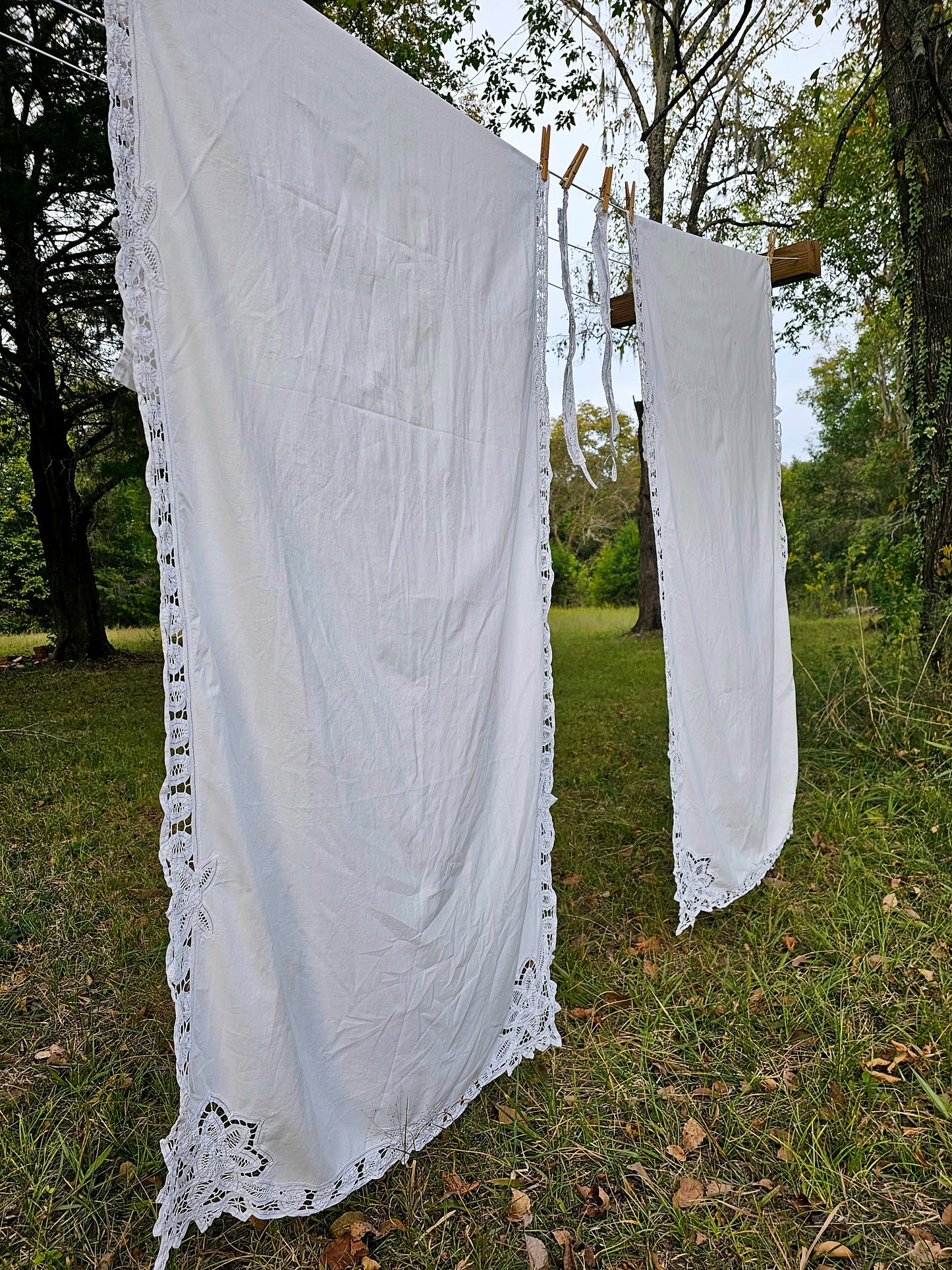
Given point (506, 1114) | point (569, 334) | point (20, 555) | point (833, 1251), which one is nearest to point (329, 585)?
point (569, 334)

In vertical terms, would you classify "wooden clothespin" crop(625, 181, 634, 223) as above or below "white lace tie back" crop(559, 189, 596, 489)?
above

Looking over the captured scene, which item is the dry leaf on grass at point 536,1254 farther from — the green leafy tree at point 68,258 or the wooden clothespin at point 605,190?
the green leafy tree at point 68,258

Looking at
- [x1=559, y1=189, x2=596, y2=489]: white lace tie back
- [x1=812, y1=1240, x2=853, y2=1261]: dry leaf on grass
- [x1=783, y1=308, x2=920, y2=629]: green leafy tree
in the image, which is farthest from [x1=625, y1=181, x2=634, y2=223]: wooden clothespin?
[x1=783, y1=308, x2=920, y2=629]: green leafy tree

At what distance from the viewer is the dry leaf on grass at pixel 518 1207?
4.88ft

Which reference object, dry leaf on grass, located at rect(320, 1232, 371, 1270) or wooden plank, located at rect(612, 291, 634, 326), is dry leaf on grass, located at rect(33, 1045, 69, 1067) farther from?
wooden plank, located at rect(612, 291, 634, 326)

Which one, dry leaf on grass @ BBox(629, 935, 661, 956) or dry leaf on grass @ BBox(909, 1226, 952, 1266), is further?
dry leaf on grass @ BBox(629, 935, 661, 956)

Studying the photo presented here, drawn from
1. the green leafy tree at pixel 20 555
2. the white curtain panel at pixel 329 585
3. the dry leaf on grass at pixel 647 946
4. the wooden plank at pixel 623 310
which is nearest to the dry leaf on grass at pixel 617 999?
the dry leaf on grass at pixel 647 946

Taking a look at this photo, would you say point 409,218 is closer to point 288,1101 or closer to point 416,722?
point 416,722

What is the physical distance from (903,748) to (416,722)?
2731 mm

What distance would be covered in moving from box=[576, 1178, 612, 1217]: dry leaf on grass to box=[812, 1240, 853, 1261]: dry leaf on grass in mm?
391

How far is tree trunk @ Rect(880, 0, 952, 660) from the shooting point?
3406 mm

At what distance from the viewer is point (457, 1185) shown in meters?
1.55

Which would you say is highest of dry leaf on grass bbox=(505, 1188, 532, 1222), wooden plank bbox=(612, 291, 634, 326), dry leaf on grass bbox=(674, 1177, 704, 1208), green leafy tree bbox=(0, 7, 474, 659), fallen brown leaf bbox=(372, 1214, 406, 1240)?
green leafy tree bbox=(0, 7, 474, 659)

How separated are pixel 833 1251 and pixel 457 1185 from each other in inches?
28.8
